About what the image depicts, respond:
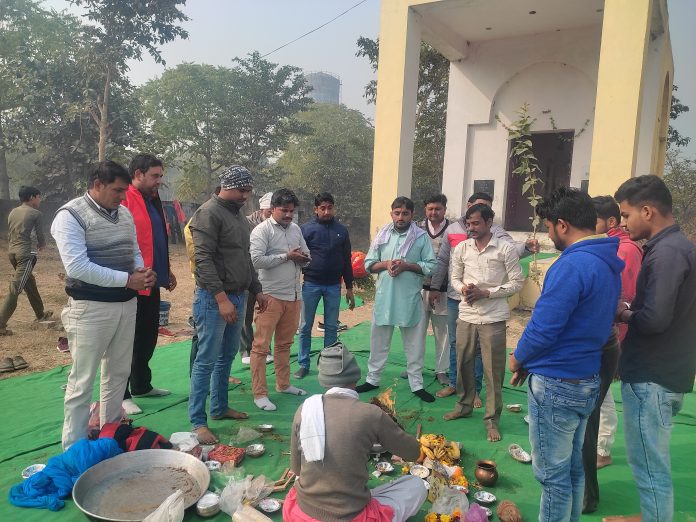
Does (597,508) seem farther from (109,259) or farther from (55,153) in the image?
(55,153)

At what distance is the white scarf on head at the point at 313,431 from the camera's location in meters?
1.98

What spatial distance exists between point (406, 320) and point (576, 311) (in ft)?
7.96

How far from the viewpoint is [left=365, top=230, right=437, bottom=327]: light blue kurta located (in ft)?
15.0

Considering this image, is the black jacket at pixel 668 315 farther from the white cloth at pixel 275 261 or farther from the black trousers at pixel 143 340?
the black trousers at pixel 143 340

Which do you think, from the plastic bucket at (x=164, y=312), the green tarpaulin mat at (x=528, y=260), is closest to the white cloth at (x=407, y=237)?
the plastic bucket at (x=164, y=312)

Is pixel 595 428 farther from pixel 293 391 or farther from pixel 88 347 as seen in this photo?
pixel 88 347

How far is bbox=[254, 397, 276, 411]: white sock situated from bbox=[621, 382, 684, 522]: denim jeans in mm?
2820

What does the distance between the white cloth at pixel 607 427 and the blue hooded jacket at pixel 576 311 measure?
4.54 feet

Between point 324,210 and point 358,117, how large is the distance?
1266 inches

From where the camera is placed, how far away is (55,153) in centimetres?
1866

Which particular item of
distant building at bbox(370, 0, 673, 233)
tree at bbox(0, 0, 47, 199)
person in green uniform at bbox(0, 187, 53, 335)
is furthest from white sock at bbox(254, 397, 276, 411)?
tree at bbox(0, 0, 47, 199)

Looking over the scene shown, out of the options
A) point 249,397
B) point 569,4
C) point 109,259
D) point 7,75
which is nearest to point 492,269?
point 249,397

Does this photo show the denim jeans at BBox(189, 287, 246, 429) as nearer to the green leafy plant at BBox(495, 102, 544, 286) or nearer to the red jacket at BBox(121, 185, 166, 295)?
the red jacket at BBox(121, 185, 166, 295)

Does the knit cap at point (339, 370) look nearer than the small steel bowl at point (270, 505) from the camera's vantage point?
Yes
